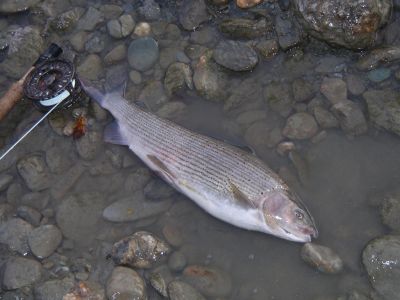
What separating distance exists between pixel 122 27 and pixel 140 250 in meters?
3.69

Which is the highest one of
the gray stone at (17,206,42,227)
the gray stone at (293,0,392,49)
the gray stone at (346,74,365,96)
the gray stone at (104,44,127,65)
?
the gray stone at (293,0,392,49)

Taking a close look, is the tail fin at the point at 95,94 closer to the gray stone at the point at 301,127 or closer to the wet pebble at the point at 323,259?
the gray stone at the point at 301,127

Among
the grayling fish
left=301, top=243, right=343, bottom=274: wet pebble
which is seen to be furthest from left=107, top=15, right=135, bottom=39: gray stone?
left=301, top=243, right=343, bottom=274: wet pebble

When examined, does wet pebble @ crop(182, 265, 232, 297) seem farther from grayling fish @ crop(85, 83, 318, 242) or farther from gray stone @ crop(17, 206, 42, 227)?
gray stone @ crop(17, 206, 42, 227)

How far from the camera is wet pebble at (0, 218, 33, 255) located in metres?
5.71

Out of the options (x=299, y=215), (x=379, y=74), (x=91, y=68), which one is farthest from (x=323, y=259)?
(x=91, y=68)

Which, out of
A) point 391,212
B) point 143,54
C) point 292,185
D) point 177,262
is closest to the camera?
point 391,212

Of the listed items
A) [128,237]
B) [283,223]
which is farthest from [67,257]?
[283,223]

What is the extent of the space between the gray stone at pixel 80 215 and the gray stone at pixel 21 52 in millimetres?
2482

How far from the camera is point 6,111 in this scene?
20.5 feet

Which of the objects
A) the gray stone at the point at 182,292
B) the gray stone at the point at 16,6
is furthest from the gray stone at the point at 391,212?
the gray stone at the point at 16,6

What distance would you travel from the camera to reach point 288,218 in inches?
199

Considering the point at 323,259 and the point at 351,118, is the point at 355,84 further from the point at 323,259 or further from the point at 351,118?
the point at 323,259

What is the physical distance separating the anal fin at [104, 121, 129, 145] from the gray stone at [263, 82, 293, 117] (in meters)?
Result: 2.08
